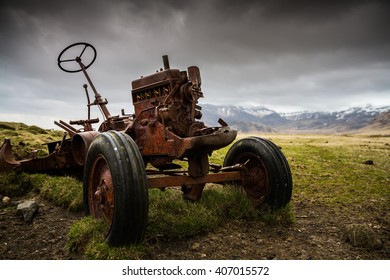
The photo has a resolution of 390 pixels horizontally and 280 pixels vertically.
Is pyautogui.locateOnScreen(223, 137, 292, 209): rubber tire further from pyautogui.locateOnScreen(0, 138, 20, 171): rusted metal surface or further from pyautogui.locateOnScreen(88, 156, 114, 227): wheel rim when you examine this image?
pyautogui.locateOnScreen(0, 138, 20, 171): rusted metal surface

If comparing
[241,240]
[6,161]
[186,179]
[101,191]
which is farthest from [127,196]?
[6,161]

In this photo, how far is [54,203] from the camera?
5.79m

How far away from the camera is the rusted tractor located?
339cm

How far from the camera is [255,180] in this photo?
5191mm

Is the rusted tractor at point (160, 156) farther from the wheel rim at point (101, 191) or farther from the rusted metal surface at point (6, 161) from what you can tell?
the rusted metal surface at point (6, 161)

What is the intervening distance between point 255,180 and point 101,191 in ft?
8.46

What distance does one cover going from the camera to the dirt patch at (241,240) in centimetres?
372

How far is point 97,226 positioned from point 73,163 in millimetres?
3023

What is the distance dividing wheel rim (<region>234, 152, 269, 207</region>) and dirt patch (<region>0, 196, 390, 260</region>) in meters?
0.55

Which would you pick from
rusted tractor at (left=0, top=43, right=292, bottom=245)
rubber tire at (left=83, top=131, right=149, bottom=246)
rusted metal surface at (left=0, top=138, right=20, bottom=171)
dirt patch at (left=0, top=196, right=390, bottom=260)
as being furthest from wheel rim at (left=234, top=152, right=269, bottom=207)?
rusted metal surface at (left=0, top=138, right=20, bottom=171)

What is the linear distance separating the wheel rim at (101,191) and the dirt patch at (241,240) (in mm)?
576

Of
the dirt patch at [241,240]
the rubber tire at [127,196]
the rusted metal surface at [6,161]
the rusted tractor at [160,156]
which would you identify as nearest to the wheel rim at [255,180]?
the rusted tractor at [160,156]
